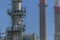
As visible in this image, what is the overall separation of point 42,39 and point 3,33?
689 inches

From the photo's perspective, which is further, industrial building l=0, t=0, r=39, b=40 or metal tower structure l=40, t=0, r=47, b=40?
metal tower structure l=40, t=0, r=47, b=40

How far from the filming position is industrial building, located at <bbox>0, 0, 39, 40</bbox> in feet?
82.2

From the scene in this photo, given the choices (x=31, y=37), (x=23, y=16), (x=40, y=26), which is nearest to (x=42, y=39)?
(x=40, y=26)

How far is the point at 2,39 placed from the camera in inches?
1092

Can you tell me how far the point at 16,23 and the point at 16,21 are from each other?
260mm

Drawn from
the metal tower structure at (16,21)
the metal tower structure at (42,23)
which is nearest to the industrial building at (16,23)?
the metal tower structure at (16,21)

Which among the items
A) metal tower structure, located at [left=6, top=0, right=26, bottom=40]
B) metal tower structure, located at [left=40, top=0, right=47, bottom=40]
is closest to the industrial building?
metal tower structure, located at [left=6, top=0, right=26, bottom=40]

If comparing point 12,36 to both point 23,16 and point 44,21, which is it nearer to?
point 23,16

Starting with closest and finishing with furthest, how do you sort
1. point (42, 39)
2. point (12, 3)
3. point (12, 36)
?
point (12, 36), point (12, 3), point (42, 39)

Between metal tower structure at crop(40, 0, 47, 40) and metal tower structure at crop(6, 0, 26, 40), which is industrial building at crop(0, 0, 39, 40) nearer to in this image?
metal tower structure at crop(6, 0, 26, 40)

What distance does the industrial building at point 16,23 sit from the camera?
25.0 meters

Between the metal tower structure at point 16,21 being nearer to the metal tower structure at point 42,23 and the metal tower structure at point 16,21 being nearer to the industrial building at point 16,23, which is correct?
the industrial building at point 16,23

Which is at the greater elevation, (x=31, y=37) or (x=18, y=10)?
(x=18, y=10)

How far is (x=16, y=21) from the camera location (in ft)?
85.1
